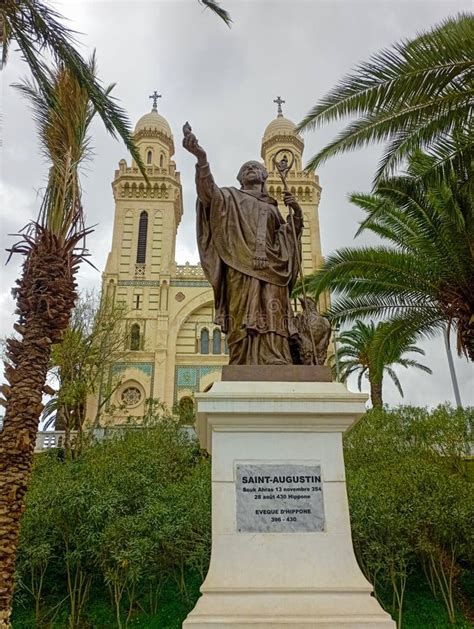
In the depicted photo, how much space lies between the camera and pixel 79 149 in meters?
9.71

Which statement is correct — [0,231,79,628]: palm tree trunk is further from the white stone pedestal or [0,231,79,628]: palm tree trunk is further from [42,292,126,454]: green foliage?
[42,292,126,454]: green foliage

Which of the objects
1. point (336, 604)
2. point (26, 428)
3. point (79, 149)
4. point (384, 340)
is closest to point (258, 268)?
point (336, 604)

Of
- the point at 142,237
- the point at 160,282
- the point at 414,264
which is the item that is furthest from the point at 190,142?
the point at 142,237

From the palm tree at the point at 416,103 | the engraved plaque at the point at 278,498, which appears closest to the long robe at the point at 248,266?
the engraved plaque at the point at 278,498

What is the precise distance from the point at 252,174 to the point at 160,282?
30.2 metres

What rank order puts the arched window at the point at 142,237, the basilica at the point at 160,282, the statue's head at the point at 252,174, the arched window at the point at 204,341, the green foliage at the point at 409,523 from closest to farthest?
the statue's head at the point at 252,174, the green foliage at the point at 409,523, the basilica at the point at 160,282, the arched window at the point at 204,341, the arched window at the point at 142,237

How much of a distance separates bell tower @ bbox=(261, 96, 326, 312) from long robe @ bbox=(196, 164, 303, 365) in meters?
29.1

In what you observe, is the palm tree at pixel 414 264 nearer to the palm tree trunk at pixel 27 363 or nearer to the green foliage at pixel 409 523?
the green foliage at pixel 409 523

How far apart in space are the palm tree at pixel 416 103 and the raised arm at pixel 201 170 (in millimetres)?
4583

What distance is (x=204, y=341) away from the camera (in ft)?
113

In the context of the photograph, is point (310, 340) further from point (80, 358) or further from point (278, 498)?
point (80, 358)

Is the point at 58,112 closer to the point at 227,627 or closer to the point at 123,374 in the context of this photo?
the point at 227,627

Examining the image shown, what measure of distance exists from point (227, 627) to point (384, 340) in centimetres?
1010

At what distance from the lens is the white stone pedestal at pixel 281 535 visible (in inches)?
141
